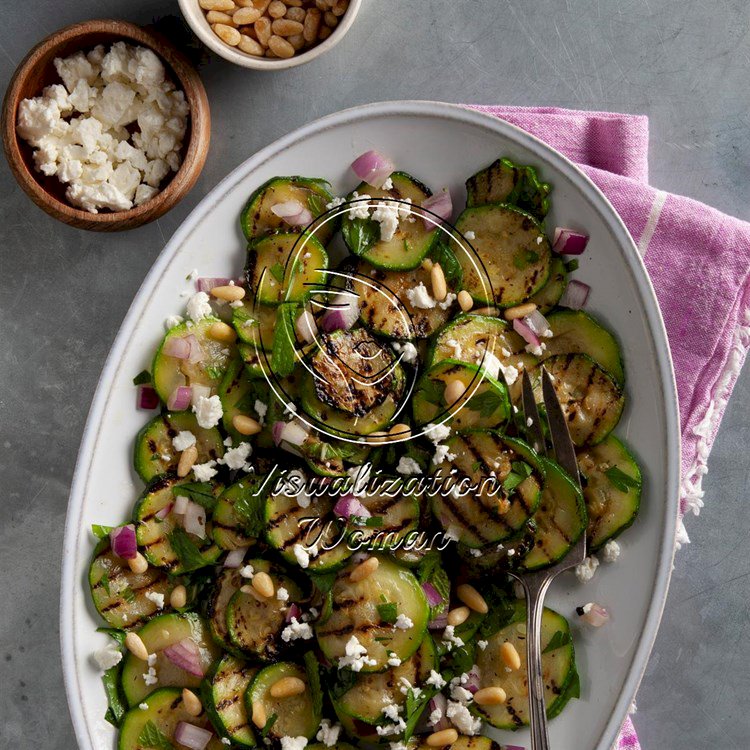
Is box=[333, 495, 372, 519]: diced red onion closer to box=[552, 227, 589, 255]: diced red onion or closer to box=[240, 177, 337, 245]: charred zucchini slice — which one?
box=[240, 177, 337, 245]: charred zucchini slice

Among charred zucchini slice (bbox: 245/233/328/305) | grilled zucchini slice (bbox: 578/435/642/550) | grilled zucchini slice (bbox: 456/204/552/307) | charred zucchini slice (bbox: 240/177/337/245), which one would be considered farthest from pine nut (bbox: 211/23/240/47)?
grilled zucchini slice (bbox: 578/435/642/550)

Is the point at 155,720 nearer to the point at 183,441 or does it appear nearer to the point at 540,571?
the point at 183,441

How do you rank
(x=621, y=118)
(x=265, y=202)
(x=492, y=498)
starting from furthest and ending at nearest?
1. (x=621, y=118)
2. (x=265, y=202)
3. (x=492, y=498)

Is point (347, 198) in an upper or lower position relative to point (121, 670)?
upper

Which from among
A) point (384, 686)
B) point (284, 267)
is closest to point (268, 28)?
point (284, 267)

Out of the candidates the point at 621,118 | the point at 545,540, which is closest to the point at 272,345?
the point at 545,540

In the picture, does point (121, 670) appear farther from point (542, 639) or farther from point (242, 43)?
point (242, 43)
